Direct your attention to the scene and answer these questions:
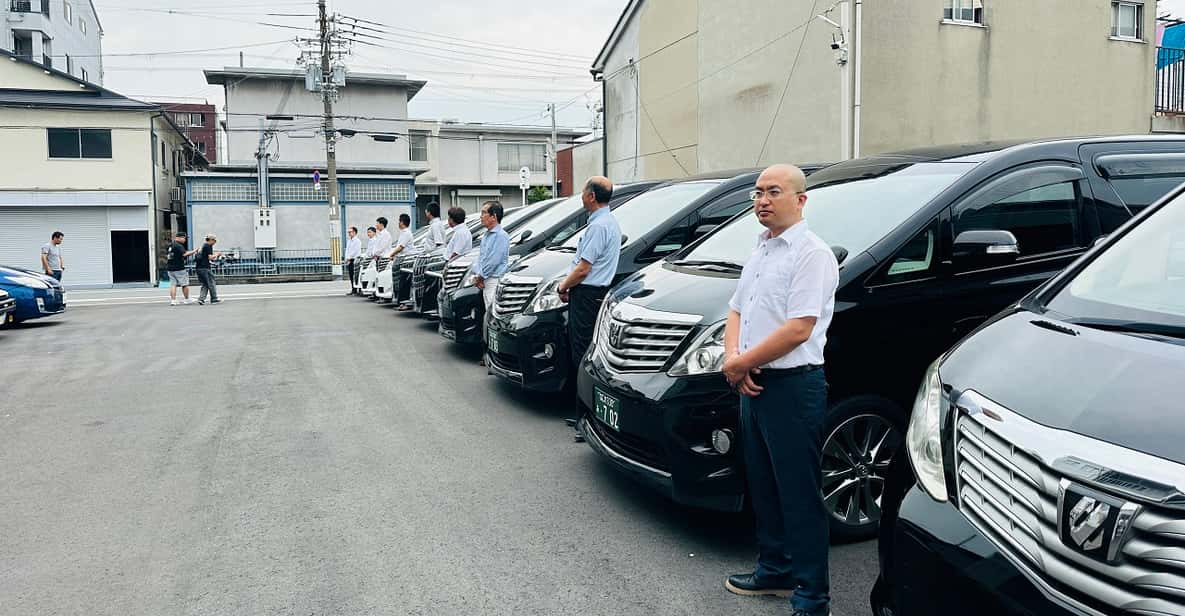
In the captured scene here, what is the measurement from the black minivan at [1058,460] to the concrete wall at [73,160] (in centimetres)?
3507

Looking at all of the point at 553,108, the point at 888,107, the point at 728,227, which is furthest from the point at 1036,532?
the point at 553,108

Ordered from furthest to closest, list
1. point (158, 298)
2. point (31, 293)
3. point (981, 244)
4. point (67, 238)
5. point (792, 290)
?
point (67, 238) → point (158, 298) → point (31, 293) → point (981, 244) → point (792, 290)

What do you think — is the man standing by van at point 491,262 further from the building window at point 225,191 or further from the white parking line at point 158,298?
the building window at point 225,191

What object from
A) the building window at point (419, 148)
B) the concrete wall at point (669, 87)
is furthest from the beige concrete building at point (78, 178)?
the concrete wall at point (669, 87)

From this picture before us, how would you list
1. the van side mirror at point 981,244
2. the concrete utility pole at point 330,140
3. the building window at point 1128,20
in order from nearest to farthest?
the van side mirror at point 981,244 < the building window at point 1128,20 < the concrete utility pole at point 330,140

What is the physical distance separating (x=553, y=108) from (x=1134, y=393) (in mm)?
50058

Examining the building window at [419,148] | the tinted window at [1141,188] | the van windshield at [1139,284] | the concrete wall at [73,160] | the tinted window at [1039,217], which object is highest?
the building window at [419,148]

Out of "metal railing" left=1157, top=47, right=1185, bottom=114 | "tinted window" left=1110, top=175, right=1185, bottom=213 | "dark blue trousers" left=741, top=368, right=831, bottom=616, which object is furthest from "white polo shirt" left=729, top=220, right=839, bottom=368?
"metal railing" left=1157, top=47, right=1185, bottom=114

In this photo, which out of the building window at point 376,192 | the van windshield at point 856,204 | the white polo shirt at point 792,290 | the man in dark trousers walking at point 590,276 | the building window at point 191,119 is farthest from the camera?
the building window at point 191,119

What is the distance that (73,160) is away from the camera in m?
31.8

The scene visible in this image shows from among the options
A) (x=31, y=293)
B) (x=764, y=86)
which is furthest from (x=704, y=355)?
(x=764, y=86)

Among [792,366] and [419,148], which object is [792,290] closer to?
[792,366]

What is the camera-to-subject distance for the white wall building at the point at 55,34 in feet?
140

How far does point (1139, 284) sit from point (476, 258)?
766 centimetres
